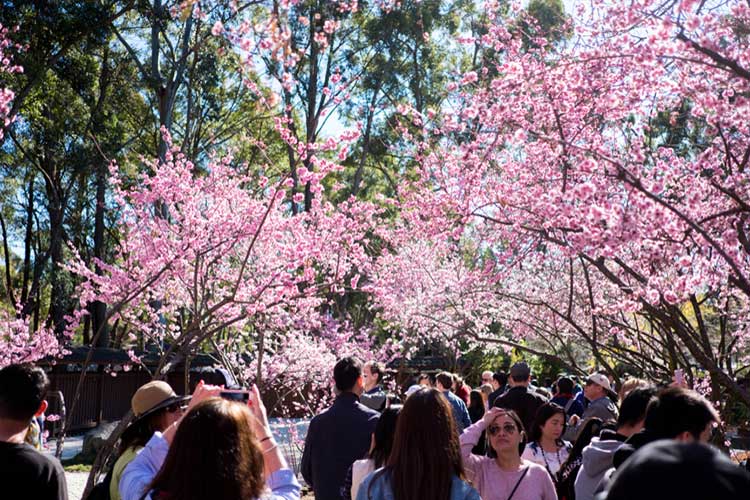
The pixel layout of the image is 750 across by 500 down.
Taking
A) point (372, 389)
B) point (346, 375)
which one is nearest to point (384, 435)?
point (346, 375)

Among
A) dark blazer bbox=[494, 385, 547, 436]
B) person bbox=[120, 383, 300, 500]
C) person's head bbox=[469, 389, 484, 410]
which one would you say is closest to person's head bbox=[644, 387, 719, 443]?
person bbox=[120, 383, 300, 500]

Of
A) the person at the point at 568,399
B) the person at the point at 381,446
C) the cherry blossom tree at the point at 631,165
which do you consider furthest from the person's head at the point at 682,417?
the person at the point at 568,399

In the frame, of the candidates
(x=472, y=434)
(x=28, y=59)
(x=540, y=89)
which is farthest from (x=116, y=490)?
(x=28, y=59)

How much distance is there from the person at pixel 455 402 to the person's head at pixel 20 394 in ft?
10.8

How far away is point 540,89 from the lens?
738cm

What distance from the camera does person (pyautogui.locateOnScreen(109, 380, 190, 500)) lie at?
10.8 ft

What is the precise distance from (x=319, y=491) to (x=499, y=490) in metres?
1.43

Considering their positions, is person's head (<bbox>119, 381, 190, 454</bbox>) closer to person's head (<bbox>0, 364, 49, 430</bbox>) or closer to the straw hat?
the straw hat

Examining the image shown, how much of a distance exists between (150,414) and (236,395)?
0.84m

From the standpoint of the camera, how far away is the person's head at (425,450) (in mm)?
2756

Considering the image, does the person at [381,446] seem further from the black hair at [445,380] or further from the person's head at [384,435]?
the black hair at [445,380]

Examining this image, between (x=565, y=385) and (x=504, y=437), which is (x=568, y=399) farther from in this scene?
(x=504, y=437)

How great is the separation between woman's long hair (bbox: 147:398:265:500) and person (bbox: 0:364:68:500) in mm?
873

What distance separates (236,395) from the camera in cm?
280
